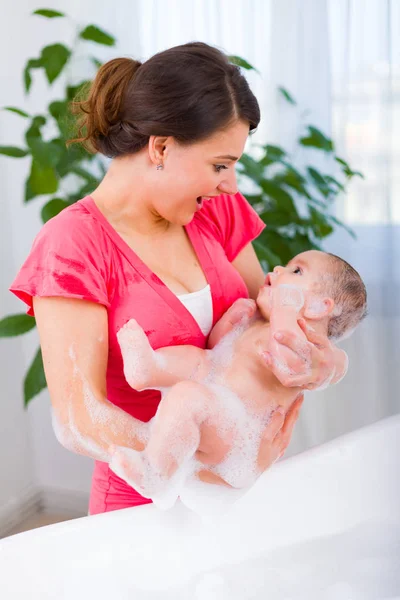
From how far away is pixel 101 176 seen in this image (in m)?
2.21

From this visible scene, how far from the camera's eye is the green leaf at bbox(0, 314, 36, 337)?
1841mm

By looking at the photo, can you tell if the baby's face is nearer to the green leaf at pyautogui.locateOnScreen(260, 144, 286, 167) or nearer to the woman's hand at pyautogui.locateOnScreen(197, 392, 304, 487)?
the woman's hand at pyautogui.locateOnScreen(197, 392, 304, 487)

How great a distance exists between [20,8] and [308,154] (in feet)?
3.45

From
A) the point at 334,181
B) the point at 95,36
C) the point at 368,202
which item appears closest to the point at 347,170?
the point at 334,181

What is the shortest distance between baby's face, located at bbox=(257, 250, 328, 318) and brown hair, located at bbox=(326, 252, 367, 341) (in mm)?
26

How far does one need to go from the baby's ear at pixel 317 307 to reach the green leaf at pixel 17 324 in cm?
75

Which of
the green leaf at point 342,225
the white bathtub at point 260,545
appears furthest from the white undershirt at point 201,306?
the green leaf at point 342,225

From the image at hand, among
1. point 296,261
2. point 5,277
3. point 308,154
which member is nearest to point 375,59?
point 308,154

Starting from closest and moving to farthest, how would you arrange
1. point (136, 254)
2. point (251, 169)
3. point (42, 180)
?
point (136, 254) < point (42, 180) < point (251, 169)

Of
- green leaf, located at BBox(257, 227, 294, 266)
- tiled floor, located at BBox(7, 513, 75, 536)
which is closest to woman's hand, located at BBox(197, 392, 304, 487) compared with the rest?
green leaf, located at BBox(257, 227, 294, 266)

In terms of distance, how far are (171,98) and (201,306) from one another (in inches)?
15.4

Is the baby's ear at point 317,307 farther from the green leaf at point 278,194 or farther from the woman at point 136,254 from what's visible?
the green leaf at point 278,194

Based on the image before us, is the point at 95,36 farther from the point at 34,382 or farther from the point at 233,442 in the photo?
the point at 233,442

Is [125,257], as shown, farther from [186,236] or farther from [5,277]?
[5,277]
